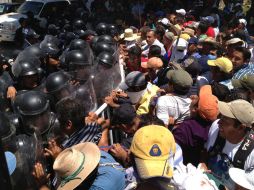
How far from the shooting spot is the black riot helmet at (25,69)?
15.7 ft

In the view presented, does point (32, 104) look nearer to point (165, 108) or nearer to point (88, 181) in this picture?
point (165, 108)

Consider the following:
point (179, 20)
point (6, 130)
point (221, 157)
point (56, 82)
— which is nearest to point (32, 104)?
point (6, 130)

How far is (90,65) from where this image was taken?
200 inches

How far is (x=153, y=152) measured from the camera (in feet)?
7.82

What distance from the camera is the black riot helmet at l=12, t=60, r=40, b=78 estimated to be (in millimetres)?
4789

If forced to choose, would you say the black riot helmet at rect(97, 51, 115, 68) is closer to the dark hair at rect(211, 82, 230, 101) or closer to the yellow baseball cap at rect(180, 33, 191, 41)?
the dark hair at rect(211, 82, 230, 101)

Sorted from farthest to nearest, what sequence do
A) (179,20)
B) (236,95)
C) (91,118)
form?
(179,20) < (236,95) < (91,118)

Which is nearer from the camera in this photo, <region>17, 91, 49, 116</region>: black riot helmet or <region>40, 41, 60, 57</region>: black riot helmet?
<region>17, 91, 49, 116</region>: black riot helmet

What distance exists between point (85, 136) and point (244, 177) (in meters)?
1.43

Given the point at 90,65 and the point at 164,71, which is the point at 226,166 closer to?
the point at 164,71

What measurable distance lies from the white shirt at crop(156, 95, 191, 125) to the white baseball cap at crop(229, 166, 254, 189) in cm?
130

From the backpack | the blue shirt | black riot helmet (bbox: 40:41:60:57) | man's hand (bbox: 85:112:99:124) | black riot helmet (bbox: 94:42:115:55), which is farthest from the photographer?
black riot helmet (bbox: 40:41:60:57)

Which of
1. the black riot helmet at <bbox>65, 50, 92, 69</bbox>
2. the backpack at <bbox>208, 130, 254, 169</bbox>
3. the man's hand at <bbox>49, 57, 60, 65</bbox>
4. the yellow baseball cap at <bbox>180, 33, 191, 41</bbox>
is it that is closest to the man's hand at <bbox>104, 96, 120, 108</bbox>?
the black riot helmet at <bbox>65, 50, 92, 69</bbox>

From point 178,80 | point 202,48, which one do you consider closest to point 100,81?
point 178,80
